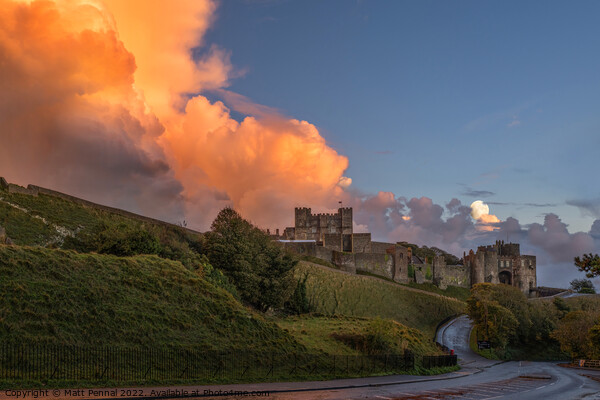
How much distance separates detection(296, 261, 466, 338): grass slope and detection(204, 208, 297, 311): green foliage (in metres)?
13.0

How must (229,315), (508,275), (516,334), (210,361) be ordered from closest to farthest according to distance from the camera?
(210,361)
(229,315)
(516,334)
(508,275)

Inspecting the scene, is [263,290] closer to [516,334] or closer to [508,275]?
[516,334]

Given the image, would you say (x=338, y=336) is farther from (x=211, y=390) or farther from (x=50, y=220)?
(x=50, y=220)

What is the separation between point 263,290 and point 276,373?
20329 millimetres

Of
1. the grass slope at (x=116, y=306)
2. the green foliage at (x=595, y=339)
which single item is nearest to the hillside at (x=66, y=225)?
the grass slope at (x=116, y=306)

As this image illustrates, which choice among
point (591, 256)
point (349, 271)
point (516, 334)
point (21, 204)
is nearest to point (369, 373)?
point (591, 256)

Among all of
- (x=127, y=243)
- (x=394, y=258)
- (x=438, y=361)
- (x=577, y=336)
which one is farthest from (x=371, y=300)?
(x=127, y=243)

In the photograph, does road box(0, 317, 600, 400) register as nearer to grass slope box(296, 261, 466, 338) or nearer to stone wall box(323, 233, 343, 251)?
grass slope box(296, 261, 466, 338)

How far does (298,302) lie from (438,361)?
1992 cm

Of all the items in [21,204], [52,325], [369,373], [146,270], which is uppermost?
[21,204]

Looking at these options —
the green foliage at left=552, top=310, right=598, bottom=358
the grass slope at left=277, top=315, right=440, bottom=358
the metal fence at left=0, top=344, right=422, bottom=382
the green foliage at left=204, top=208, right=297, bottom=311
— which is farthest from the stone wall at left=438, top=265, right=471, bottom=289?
the metal fence at left=0, top=344, right=422, bottom=382

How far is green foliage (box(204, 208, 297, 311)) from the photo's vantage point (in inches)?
1736

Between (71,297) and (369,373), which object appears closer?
(71,297)

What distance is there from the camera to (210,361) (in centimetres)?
2459
